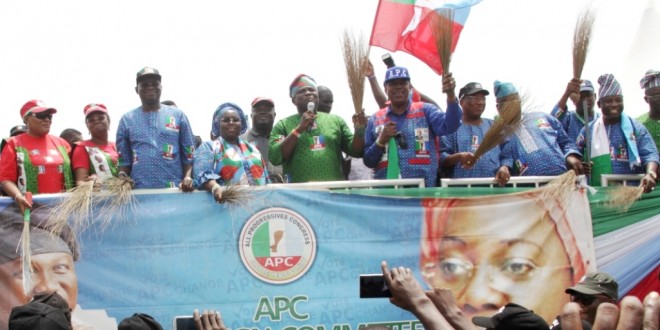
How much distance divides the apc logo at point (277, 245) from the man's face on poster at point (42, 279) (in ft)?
3.80

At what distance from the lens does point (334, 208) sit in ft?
21.0

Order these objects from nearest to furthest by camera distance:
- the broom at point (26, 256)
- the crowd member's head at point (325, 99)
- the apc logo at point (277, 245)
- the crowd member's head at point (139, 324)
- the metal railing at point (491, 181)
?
the crowd member's head at point (139, 324), the broom at point (26, 256), the apc logo at point (277, 245), the metal railing at point (491, 181), the crowd member's head at point (325, 99)

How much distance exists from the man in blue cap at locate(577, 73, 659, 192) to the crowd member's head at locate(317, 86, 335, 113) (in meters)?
2.18

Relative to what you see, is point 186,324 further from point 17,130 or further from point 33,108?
point 17,130

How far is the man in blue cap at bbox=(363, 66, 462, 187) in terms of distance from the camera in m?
6.87

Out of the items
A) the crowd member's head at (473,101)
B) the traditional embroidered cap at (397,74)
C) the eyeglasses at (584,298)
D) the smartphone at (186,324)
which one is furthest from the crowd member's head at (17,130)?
the eyeglasses at (584,298)

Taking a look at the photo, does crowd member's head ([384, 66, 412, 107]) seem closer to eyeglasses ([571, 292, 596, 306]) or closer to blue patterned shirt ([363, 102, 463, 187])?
blue patterned shirt ([363, 102, 463, 187])

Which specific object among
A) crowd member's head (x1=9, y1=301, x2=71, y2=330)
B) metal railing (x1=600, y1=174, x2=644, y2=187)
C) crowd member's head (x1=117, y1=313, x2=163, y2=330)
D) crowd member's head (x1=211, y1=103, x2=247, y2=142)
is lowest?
crowd member's head (x1=117, y1=313, x2=163, y2=330)

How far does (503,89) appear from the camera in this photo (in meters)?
7.37

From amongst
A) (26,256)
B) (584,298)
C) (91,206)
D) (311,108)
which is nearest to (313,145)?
(311,108)

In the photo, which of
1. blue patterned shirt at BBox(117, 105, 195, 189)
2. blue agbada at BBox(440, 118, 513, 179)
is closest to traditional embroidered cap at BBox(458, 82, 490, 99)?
blue agbada at BBox(440, 118, 513, 179)

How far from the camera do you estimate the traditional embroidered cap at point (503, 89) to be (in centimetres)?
731

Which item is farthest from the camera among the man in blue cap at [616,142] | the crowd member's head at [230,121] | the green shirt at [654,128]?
the green shirt at [654,128]

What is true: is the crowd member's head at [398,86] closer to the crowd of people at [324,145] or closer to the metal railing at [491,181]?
the crowd of people at [324,145]
